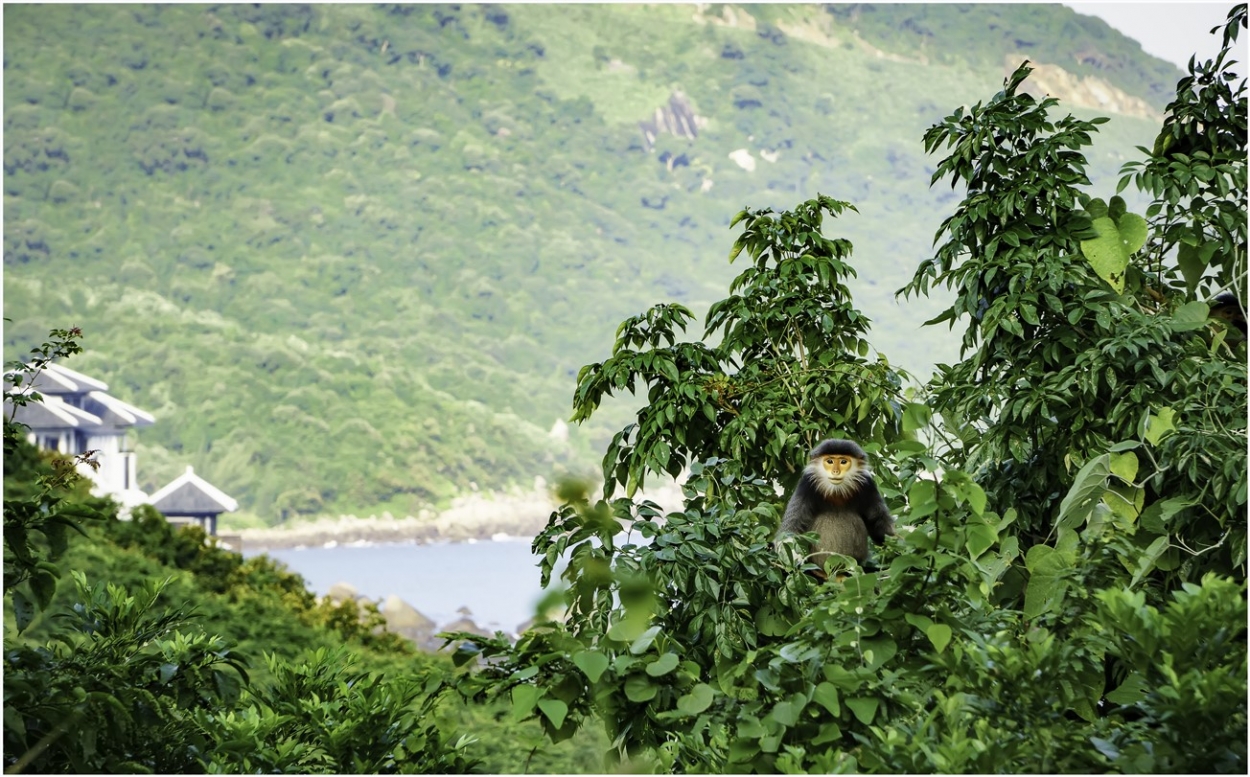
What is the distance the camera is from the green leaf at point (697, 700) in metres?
1.42

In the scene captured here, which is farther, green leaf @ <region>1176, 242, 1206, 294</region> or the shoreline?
the shoreline

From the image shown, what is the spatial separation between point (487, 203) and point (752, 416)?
31782 millimetres

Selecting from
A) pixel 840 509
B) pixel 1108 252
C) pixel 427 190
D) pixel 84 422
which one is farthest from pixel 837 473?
pixel 427 190

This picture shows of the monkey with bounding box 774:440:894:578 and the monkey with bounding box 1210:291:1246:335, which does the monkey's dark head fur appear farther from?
the monkey with bounding box 1210:291:1246:335

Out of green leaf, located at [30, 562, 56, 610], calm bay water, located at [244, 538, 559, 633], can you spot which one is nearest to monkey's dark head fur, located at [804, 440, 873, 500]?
green leaf, located at [30, 562, 56, 610]

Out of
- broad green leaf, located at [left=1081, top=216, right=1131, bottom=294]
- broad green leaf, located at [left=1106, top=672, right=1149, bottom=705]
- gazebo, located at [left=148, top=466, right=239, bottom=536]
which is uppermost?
broad green leaf, located at [left=1081, top=216, right=1131, bottom=294]

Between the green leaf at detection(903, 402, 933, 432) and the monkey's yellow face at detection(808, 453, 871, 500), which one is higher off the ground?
the green leaf at detection(903, 402, 933, 432)

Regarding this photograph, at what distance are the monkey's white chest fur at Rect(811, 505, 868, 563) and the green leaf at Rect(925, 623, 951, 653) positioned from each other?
3.87 feet

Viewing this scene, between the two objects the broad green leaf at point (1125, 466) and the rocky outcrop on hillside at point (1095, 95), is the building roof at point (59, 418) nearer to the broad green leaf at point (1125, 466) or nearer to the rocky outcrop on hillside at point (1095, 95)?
the broad green leaf at point (1125, 466)

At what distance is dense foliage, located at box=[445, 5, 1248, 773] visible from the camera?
1.37 metres

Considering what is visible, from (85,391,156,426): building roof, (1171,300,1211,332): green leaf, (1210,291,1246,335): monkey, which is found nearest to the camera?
(1171,300,1211,332): green leaf

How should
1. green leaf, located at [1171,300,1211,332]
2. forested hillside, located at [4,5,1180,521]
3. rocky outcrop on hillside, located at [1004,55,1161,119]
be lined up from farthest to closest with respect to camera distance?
forested hillside, located at [4,5,1180,521], rocky outcrop on hillside, located at [1004,55,1161,119], green leaf, located at [1171,300,1211,332]

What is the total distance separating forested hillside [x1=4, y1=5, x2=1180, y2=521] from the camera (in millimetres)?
27781

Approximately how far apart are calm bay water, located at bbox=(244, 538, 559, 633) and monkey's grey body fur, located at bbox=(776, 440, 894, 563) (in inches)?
880
